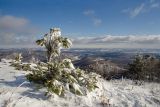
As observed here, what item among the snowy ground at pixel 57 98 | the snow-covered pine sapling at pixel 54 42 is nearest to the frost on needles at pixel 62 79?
the snowy ground at pixel 57 98

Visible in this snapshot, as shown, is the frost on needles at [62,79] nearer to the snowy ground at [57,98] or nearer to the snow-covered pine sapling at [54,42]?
the snowy ground at [57,98]

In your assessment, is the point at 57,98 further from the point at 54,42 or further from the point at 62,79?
the point at 54,42

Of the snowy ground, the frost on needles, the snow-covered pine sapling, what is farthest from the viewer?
the snow-covered pine sapling

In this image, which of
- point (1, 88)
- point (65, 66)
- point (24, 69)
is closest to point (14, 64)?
point (24, 69)

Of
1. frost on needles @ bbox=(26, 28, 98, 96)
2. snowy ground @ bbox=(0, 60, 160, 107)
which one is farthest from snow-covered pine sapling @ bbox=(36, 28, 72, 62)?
snowy ground @ bbox=(0, 60, 160, 107)

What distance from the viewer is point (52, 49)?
13023 mm

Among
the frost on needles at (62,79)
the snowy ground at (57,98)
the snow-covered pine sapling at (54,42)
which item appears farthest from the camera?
the snow-covered pine sapling at (54,42)

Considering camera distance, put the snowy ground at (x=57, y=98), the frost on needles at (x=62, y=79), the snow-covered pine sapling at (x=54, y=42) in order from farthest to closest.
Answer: the snow-covered pine sapling at (x=54, y=42)
the frost on needles at (x=62, y=79)
the snowy ground at (x=57, y=98)

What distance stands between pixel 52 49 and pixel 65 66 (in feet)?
5.06

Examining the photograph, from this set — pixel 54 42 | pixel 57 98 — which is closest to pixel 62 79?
Result: pixel 57 98

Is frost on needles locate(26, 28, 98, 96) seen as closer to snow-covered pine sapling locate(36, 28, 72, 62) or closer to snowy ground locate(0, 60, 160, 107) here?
snowy ground locate(0, 60, 160, 107)

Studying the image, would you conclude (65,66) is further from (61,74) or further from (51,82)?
(51,82)

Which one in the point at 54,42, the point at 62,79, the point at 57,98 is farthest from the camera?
the point at 54,42

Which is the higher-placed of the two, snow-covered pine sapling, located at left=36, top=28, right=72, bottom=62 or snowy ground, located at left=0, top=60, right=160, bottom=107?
snow-covered pine sapling, located at left=36, top=28, right=72, bottom=62
